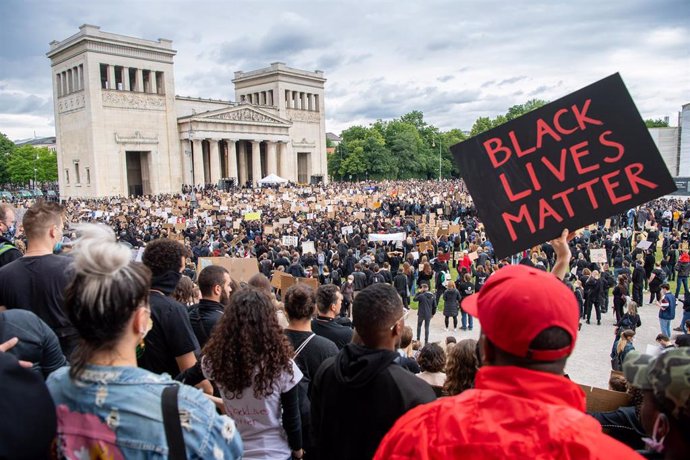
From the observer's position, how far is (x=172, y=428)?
172cm

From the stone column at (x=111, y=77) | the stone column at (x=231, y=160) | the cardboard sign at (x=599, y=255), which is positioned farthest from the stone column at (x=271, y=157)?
the cardboard sign at (x=599, y=255)

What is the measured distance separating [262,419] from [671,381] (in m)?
2.13

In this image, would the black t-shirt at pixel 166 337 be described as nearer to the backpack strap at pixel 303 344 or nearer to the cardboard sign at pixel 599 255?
the backpack strap at pixel 303 344

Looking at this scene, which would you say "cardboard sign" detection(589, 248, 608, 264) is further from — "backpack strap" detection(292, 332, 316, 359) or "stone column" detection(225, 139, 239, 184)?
"stone column" detection(225, 139, 239, 184)

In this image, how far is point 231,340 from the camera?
2.90 meters

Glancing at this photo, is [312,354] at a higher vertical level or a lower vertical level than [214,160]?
lower

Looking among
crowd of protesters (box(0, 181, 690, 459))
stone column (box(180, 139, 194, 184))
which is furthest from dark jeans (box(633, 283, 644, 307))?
stone column (box(180, 139, 194, 184))

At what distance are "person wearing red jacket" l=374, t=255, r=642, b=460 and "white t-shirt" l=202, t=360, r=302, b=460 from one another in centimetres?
141

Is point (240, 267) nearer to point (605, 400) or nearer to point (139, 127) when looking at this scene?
point (605, 400)

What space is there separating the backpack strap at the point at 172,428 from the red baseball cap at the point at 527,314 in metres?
1.07

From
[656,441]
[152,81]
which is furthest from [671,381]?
[152,81]

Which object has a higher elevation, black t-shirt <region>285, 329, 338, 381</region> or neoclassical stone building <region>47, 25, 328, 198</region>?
neoclassical stone building <region>47, 25, 328, 198</region>

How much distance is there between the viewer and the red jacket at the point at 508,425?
1.38 m

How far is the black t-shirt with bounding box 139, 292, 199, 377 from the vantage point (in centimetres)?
325
